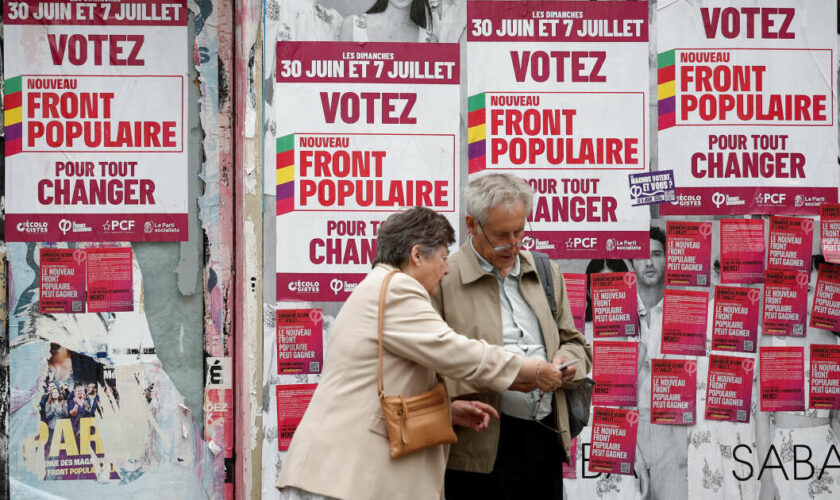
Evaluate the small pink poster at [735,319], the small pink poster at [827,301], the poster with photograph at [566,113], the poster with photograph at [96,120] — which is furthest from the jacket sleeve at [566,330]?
the poster with photograph at [96,120]

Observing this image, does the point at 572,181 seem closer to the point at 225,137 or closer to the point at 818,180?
the point at 818,180

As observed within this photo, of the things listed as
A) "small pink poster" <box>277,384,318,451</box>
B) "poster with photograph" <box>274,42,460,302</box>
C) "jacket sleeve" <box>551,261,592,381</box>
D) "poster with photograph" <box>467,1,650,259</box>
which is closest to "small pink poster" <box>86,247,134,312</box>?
"poster with photograph" <box>274,42,460,302</box>

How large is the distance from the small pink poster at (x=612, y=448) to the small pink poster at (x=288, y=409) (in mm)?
1504

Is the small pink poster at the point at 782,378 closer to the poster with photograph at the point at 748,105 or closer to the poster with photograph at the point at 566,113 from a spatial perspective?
the poster with photograph at the point at 748,105

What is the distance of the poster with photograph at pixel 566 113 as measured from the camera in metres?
4.55

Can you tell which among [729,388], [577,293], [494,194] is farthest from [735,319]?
[494,194]

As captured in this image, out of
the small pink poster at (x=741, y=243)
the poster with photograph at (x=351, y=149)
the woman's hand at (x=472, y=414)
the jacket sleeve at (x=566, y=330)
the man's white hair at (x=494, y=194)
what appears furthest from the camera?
the small pink poster at (x=741, y=243)

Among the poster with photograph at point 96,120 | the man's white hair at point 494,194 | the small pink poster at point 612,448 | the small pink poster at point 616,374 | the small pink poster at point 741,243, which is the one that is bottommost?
the small pink poster at point 612,448

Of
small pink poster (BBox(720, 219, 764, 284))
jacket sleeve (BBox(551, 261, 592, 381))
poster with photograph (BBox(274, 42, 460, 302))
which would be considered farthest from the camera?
small pink poster (BBox(720, 219, 764, 284))

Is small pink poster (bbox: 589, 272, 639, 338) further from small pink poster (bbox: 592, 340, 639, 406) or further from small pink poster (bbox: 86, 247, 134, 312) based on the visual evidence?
small pink poster (bbox: 86, 247, 134, 312)

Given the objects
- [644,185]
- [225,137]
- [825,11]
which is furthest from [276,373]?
[825,11]

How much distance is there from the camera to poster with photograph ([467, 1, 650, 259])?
14.9 ft

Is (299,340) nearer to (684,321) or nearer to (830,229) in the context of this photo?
(684,321)

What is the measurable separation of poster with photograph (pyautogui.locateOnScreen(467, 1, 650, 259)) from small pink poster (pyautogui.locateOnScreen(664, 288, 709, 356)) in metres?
0.32
